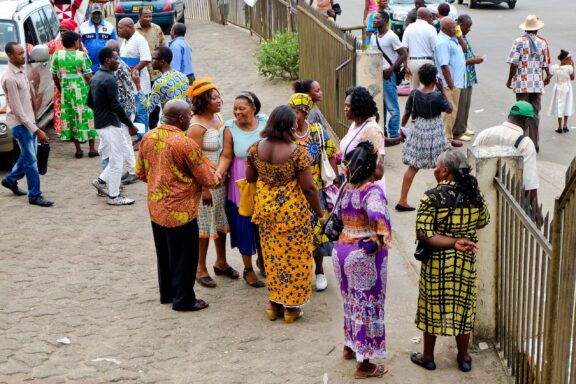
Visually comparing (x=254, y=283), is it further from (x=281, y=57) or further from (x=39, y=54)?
(x=281, y=57)

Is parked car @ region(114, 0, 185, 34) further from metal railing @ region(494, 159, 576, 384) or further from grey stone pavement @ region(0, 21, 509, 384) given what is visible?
metal railing @ region(494, 159, 576, 384)

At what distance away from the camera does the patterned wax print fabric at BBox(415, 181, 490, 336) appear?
227 inches

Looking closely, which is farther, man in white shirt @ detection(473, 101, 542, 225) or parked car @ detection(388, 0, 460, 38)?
parked car @ detection(388, 0, 460, 38)

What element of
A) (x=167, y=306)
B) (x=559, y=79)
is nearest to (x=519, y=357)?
(x=167, y=306)

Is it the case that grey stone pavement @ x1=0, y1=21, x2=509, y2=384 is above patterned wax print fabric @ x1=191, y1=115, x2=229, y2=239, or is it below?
below

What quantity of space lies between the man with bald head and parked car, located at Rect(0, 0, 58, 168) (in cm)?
514

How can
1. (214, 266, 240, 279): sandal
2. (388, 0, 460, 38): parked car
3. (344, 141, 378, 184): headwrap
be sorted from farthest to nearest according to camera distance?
1. (388, 0, 460, 38): parked car
2. (214, 266, 240, 279): sandal
3. (344, 141, 378, 184): headwrap

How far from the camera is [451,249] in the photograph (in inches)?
230

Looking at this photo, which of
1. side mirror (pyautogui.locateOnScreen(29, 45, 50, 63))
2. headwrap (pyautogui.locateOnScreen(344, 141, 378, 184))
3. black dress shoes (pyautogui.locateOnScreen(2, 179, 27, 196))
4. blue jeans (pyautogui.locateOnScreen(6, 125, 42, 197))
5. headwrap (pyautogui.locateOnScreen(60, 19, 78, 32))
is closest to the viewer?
headwrap (pyautogui.locateOnScreen(344, 141, 378, 184))

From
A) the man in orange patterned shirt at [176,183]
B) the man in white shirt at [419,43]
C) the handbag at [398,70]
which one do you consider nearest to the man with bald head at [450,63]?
the man in white shirt at [419,43]

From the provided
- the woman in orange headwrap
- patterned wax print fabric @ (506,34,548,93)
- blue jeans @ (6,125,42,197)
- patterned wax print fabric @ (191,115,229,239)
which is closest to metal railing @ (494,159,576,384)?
the woman in orange headwrap

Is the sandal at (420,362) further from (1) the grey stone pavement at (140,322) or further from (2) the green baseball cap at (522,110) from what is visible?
(2) the green baseball cap at (522,110)

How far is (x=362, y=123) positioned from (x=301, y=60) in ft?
25.3

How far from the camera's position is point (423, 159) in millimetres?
9766
